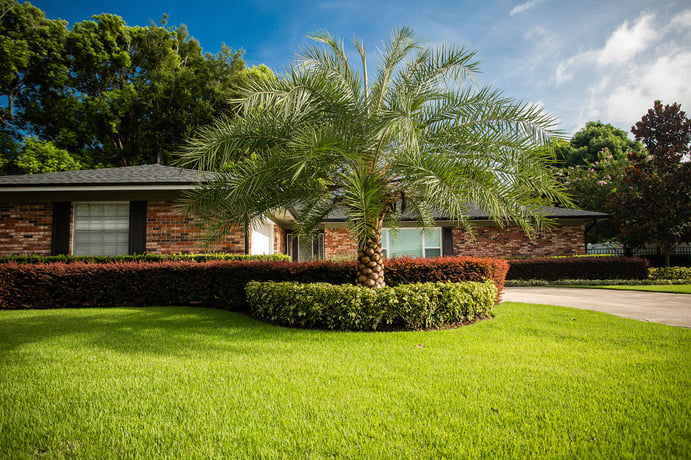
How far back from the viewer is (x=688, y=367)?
374 cm

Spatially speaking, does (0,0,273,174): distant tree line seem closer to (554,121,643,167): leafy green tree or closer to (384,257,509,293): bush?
(384,257,509,293): bush

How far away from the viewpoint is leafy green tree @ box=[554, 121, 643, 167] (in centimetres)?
3033

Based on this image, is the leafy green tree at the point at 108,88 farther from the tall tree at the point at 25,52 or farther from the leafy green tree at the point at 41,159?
the leafy green tree at the point at 41,159

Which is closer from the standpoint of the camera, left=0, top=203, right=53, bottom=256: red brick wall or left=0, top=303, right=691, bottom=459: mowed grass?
left=0, top=303, right=691, bottom=459: mowed grass

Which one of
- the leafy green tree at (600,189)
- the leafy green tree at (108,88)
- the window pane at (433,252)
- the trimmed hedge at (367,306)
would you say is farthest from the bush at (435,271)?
the leafy green tree at (600,189)

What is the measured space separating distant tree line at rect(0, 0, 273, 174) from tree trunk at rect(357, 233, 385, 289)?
18.6 metres

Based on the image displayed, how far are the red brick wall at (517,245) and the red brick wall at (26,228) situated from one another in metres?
15.3

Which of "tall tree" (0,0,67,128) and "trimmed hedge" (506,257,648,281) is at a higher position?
"tall tree" (0,0,67,128)

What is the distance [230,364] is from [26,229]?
10719mm

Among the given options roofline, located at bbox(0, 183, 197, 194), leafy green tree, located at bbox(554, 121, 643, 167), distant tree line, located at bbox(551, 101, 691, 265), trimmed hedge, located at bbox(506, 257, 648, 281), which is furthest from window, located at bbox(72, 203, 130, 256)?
leafy green tree, located at bbox(554, 121, 643, 167)

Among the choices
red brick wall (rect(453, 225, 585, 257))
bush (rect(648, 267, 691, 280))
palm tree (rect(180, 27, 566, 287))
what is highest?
palm tree (rect(180, 27, 566, 287))

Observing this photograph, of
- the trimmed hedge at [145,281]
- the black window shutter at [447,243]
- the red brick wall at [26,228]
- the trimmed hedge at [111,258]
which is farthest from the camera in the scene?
the black window shutter at [447,243]

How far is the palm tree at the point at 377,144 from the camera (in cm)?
534

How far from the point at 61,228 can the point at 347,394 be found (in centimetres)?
1147
